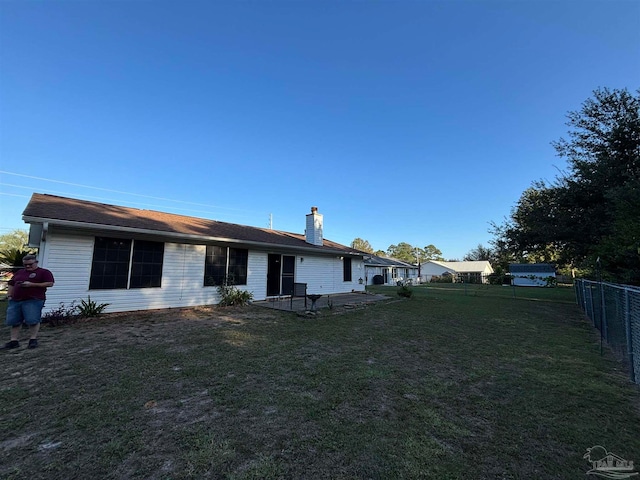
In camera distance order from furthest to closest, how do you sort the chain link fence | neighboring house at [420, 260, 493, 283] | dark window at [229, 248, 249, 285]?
1. neighboring house at [420, 260, 493, 283]
2. dark window at [229, 248, 249, 285]
3. the chain link fence

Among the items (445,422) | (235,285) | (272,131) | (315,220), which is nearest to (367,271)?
(315,220)

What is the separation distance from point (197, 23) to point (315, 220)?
31.4ft

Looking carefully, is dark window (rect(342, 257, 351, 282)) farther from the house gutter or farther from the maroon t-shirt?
the maroon t-shirt

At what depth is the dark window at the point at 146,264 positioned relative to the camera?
858cm

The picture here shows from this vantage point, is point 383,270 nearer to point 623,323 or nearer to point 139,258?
point 139,258

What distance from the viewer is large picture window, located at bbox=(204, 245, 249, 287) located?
33.9 feet

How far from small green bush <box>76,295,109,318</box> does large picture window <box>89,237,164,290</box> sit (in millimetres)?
427

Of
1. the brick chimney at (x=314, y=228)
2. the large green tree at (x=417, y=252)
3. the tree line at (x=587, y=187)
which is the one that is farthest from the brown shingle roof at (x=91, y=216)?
the large green tree at (x=417, y=252)

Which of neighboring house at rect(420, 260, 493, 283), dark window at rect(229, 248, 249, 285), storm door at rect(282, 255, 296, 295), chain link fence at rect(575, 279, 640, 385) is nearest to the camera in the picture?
chain link fence at rect(575, 279, 640, 385)

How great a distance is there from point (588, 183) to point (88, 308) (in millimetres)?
19344

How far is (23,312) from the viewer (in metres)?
5.08

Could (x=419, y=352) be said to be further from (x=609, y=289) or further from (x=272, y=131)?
(x=272, y=131)
